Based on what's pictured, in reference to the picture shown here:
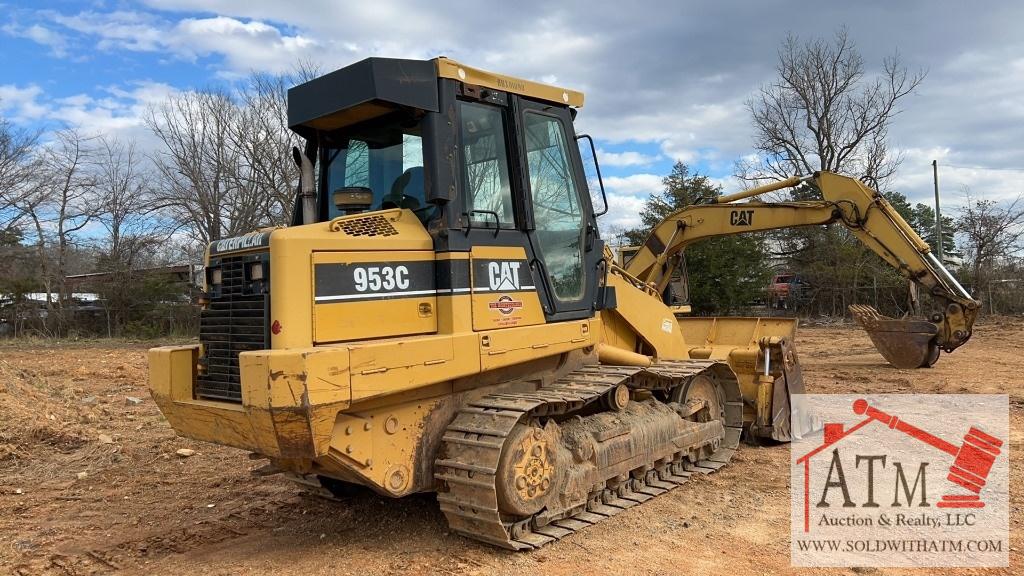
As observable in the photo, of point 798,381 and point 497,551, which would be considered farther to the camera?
point 798,381

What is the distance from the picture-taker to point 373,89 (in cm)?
432

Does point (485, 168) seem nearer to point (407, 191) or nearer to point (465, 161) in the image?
point (465, 161)

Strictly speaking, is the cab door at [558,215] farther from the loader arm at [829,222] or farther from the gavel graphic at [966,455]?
the loader arm at [829,222]

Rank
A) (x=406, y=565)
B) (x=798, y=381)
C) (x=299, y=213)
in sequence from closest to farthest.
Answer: (x=406, y=565) → (x=299, y=213) → (x=798, y=381)

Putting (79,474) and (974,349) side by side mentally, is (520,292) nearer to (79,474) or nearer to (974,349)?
(79,474)

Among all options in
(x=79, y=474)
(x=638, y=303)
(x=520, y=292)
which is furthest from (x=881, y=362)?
(x=79, y=474)

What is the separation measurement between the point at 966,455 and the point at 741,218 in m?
4.73

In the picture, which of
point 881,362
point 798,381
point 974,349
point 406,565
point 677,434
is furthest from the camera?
point 974,349

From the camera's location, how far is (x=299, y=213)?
17.4 ft

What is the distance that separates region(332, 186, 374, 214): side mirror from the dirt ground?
221cm

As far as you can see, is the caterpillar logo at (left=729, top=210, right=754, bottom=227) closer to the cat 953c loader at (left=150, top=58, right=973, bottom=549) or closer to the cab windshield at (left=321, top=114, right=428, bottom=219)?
the cat 953c loader at (left=150, top=58, right=973, bottom=549)

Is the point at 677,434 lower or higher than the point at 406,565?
higher

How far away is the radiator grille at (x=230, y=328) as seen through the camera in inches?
161

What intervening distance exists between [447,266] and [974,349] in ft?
50.8
